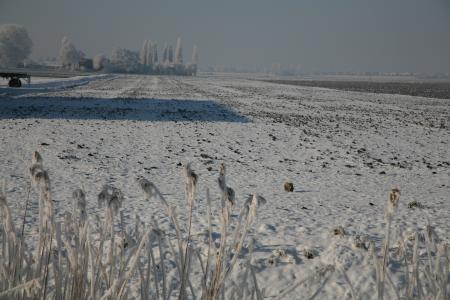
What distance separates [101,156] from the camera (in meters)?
8.29

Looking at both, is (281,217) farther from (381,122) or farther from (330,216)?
(381,122)

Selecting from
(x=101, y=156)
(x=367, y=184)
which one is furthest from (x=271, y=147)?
(x=101, y=156)

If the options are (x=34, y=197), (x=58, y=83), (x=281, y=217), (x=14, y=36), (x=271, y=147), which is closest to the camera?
(x=281, y=217)

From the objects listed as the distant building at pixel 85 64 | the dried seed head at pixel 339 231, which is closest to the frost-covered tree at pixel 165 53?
the distant building at pixel 85 64

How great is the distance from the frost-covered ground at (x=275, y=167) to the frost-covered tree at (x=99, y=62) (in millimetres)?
114975

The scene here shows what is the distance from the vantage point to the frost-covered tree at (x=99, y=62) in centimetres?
12225

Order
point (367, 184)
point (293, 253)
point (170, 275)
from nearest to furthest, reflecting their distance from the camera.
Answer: point (170, 275) < point (293, 253) < point (367, 184)

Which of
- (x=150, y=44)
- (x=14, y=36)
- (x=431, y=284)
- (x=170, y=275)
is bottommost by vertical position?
(x=170, y=275)

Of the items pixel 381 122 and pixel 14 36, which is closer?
pixel 381 122

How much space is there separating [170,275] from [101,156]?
5.56m

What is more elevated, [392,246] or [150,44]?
[150,44]

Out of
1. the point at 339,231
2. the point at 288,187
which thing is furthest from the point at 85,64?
the point at 339,231

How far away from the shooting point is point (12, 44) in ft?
283

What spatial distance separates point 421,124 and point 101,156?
14.9 metres
